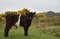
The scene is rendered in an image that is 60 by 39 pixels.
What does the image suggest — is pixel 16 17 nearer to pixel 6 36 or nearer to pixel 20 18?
pixel 20 18

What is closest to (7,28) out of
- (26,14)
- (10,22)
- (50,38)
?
(10,22)

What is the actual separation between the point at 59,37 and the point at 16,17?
390 centimetres

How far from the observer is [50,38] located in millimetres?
19047

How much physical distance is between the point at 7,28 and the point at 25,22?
1431 mm

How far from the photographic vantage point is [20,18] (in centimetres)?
1909

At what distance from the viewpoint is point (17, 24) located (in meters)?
19.1

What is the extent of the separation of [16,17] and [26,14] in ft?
3.09

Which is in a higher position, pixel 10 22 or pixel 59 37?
pixel 10 22

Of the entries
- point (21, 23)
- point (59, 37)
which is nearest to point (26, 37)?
point (21, 23)

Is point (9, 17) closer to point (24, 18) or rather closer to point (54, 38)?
point (24, 18)

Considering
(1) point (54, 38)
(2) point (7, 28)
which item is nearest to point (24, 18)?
(2) point (7, 28)

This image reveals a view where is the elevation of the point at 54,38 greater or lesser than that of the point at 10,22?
lesser

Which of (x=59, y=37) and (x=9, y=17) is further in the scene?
(x=59, y=37)

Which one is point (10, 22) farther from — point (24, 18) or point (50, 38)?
point (50, 38)
